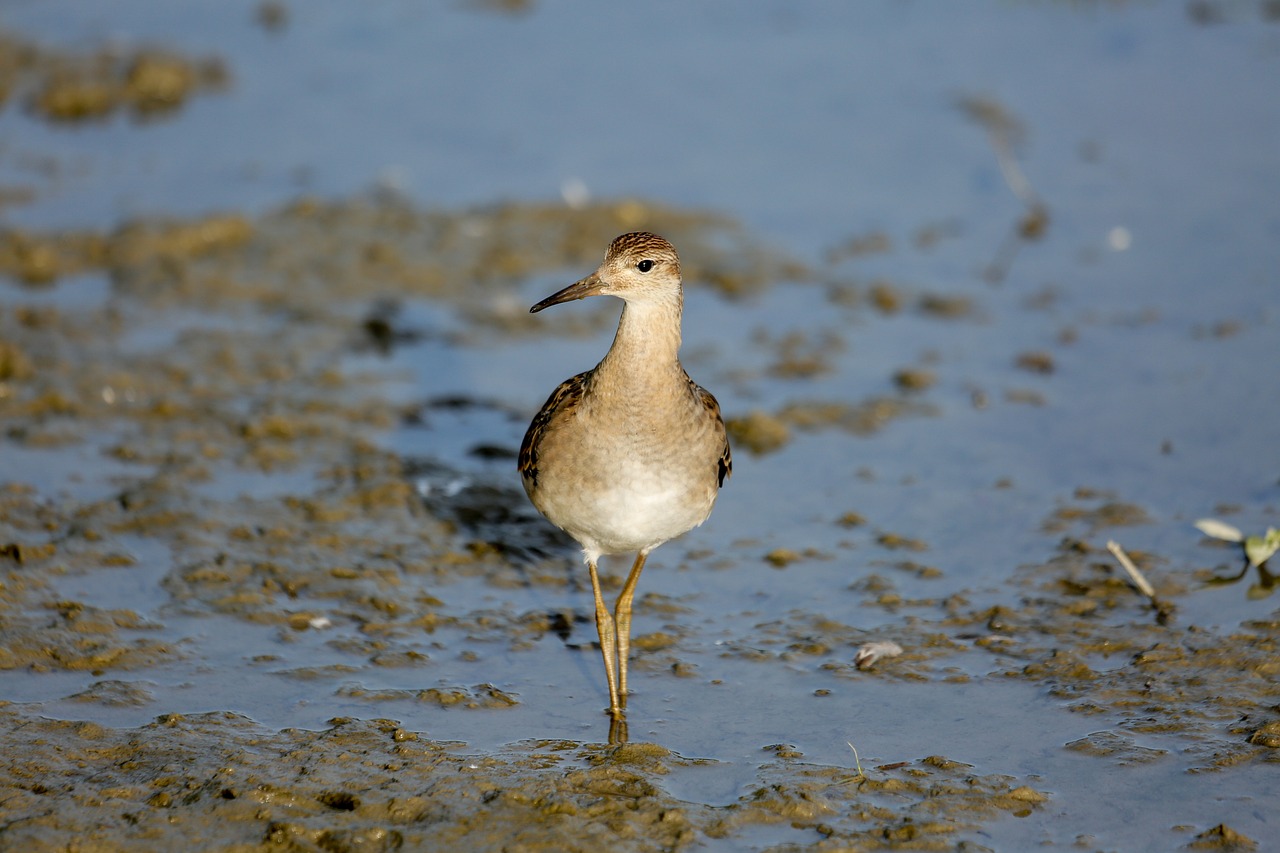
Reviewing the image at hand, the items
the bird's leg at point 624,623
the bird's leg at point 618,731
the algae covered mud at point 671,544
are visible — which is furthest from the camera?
the bird's leg at point 624,623

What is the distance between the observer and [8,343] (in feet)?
29.9

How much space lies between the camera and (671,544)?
26.3ft

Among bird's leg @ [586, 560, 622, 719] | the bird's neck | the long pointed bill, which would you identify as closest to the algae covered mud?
bird's leg @ [586, 560, 622, 719]

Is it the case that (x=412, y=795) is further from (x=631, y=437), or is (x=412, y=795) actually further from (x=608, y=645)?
(x=631, y=437)

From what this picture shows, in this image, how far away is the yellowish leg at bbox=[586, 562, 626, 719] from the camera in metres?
6.34

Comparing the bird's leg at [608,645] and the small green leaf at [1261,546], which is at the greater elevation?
the small green leaf at [1261,546]

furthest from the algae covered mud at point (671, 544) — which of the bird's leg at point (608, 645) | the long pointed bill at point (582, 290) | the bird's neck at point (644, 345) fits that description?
the long pointed bill at point (582, 290)

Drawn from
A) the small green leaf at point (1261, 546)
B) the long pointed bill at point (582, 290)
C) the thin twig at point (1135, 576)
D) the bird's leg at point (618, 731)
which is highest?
the long pointed bill at point (582, 290)

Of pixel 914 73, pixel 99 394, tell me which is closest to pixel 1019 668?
pixel 99 394

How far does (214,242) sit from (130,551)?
391 centimetres

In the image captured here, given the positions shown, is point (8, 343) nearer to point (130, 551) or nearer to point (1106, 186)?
point (130, 551)

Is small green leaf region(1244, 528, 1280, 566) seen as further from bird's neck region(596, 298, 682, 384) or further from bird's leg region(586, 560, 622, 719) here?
bird's leg region(586, 560, 622, 719)

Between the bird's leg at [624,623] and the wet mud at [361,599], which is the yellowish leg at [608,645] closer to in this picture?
the bird's leg at [624,623]

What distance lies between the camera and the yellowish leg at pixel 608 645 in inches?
249
